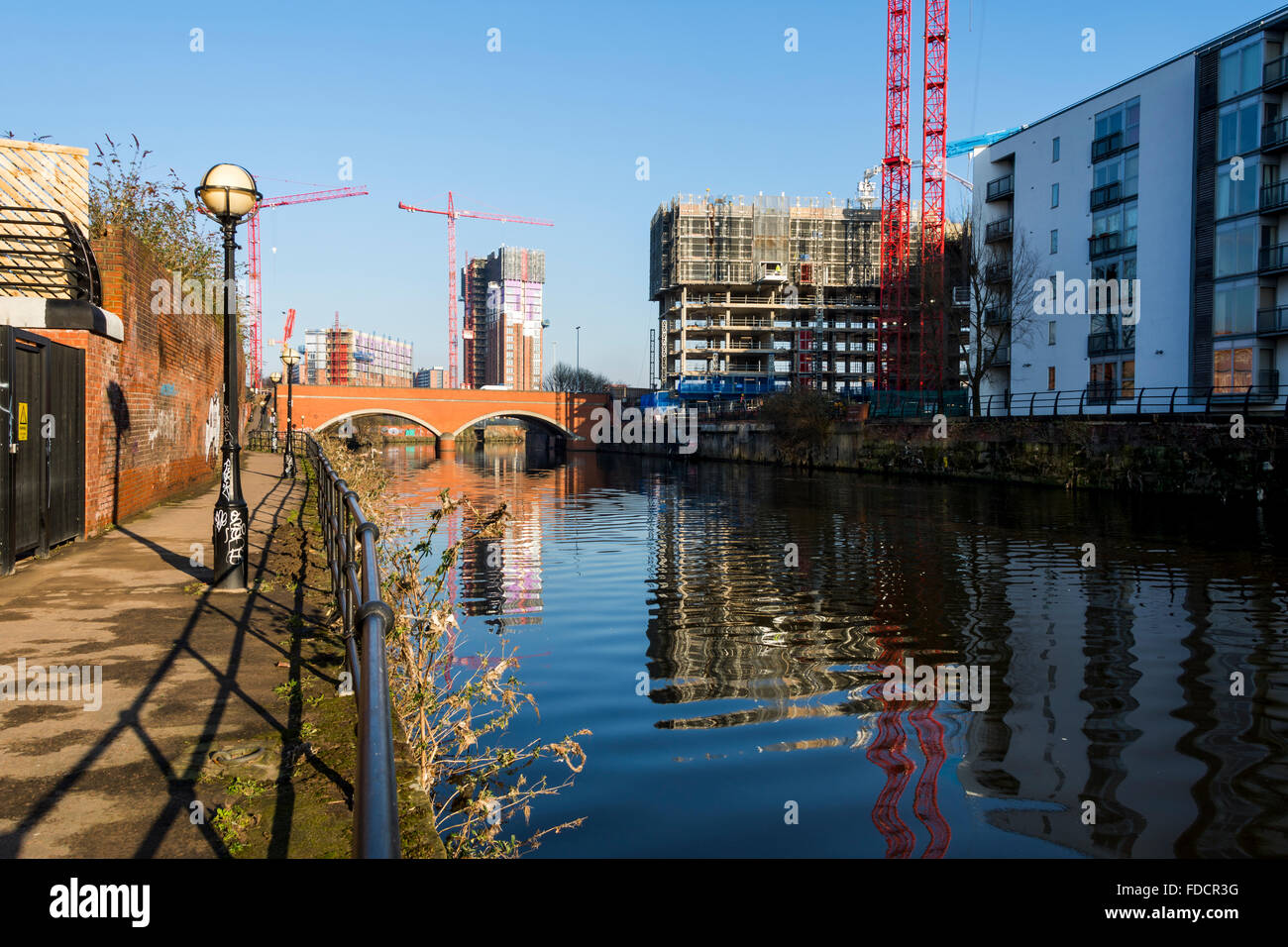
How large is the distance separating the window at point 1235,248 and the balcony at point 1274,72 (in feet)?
15.8

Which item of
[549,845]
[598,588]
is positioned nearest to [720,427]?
[598,588]

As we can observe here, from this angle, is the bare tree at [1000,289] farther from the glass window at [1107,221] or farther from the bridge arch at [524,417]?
the bridge arch at [524,417]

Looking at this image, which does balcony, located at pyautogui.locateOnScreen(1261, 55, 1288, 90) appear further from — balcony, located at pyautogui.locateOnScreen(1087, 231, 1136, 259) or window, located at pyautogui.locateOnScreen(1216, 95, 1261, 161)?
balcony, located at pyautogui.locateOnScreen(1087, 231, 1136, 259)

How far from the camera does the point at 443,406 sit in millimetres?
80188

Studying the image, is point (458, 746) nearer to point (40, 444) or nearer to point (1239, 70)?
point (40, 444)

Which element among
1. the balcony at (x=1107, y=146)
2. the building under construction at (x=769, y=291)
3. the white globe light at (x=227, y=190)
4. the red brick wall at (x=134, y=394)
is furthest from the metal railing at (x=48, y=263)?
the building under construction at (x=769, y=291)

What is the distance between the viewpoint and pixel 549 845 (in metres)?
5.06

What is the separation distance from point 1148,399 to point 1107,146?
1253cm

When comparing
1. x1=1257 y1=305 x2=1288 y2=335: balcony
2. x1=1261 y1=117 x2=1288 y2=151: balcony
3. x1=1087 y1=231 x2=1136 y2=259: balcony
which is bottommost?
x1=1257 y1=305 x2=1288 y2=335: balcony

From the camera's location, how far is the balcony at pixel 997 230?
174 ft

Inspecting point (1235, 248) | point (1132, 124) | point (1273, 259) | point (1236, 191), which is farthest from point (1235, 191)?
point (1132, 124)

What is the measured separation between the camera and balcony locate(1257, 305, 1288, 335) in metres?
35.0

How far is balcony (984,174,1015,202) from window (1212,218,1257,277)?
52.8ft

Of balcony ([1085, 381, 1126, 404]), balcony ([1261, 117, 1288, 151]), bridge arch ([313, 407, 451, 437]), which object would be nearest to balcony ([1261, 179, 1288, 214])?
balcony ([1261, 117, 1288, 151])
